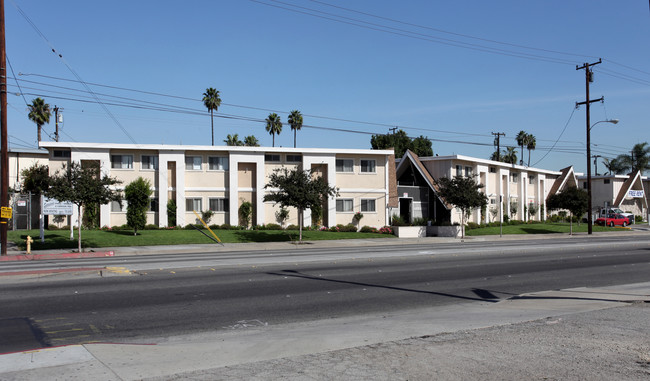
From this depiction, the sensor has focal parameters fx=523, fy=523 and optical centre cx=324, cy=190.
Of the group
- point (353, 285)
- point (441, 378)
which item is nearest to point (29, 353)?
point (441, 378)

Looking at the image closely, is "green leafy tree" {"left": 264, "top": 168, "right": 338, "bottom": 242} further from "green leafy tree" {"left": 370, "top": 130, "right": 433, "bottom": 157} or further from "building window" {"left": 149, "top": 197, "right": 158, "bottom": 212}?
"green leafy tree" {"left": 370, "top": 130, "right": 433, "bottom": 157}

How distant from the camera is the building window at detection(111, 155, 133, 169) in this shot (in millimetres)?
41562

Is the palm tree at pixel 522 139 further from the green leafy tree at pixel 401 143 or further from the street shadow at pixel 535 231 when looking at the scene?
the street shadow at pixel 535 231

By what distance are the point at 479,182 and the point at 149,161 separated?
33.2m

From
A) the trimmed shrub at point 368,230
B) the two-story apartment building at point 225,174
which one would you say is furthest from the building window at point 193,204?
the trimmed shrub at point 368,230

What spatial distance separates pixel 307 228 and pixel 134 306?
32.9 m

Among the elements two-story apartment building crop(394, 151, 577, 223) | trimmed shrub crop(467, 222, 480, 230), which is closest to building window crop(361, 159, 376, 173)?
two-story apartment building crop(394, 151, 577, 223)

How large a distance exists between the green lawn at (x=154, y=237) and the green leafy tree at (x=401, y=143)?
162 ft

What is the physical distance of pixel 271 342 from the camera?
7.80 m

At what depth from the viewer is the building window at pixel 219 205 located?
4319cm

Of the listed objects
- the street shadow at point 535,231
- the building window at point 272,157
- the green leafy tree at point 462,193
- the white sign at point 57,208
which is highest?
the building window at point 272,157

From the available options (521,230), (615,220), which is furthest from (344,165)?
(615,220)

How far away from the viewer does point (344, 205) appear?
4578 cm

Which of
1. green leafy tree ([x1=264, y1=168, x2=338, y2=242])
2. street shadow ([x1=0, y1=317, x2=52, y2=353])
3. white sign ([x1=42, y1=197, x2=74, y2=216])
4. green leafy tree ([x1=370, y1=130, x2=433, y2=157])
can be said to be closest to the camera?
street shadow ([x1=0, y1=317, x2=52, y2=353])
